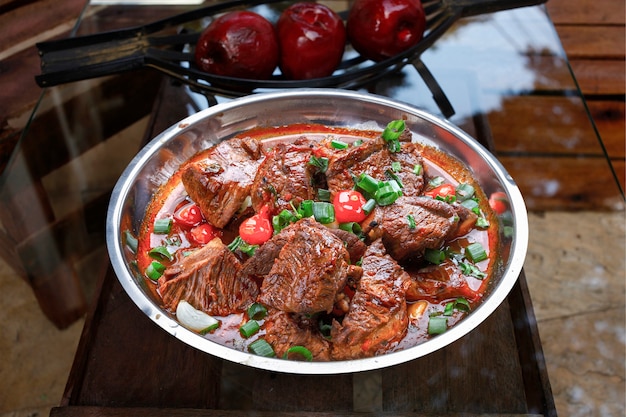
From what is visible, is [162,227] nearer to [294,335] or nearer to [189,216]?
[189,216]

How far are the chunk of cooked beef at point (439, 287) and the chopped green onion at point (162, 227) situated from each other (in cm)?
73

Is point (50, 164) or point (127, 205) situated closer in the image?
point (127, 205)

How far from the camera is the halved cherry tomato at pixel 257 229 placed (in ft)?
5.52

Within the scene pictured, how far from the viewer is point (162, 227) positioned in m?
1.78

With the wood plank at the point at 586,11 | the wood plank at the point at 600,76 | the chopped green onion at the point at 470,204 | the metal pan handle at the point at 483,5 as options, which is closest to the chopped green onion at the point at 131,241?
the chopped green onion at the point at 470,204

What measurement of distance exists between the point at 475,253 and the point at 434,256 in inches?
5.1

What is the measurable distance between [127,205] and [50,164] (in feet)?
2.24

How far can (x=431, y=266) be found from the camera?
1681mm

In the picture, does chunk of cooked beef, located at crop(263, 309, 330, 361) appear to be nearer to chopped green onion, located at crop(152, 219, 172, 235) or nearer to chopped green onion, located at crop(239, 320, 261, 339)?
chopped green onion, located at crop(239, 320, 261, 339)

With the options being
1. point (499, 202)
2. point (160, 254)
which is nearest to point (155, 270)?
point (160, 254)

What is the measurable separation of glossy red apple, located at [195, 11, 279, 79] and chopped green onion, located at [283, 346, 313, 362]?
47.1 inches

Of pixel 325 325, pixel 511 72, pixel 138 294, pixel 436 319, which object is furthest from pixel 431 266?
pixel 511 72

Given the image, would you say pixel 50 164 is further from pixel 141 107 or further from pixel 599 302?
pixel 599 302

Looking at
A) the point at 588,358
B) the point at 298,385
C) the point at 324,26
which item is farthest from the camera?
the point at 324,26
